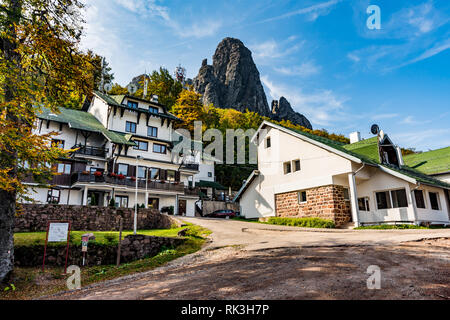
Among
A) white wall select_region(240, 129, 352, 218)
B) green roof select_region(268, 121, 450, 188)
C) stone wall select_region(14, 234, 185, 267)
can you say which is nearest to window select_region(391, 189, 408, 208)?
green roof select_region(268, 121, 450, 188)

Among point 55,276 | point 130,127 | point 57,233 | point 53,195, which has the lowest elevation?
point 55,276

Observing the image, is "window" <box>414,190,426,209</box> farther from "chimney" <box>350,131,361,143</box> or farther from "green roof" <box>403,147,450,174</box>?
"chimney" <box>350,131,361,143</box>

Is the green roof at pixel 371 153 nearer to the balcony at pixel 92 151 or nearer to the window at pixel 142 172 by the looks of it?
the window at pixel 142 172

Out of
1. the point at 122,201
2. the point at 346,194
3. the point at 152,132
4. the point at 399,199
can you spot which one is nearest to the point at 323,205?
the point at 346,194

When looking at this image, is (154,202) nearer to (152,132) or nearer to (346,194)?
(152,132)

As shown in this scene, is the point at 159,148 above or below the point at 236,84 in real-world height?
below

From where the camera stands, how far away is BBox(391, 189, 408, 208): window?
2040cm

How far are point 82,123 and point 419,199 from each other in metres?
33.0

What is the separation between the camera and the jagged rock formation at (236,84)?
9712 cm

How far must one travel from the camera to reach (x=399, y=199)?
68.1 feet

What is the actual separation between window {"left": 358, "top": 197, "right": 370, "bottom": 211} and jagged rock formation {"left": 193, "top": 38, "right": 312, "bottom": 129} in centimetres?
7425

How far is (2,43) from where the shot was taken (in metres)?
10.8
